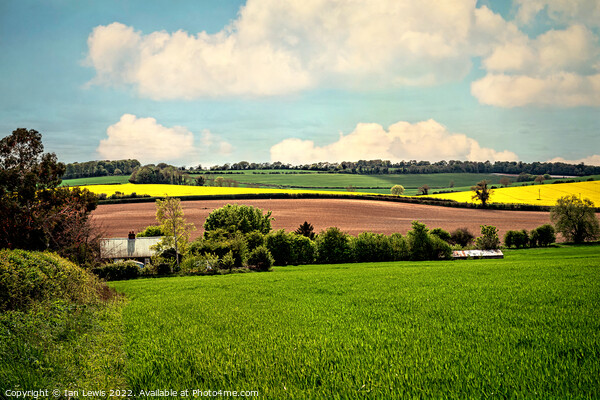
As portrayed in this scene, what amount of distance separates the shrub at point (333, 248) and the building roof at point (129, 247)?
19783mm

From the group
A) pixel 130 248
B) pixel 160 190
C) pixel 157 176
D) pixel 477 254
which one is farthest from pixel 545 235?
pixel 157 176

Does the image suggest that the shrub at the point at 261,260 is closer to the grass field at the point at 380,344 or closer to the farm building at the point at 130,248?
the farm building at the point at 130,248

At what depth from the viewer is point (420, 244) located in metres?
44.2

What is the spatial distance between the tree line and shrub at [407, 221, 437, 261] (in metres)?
112

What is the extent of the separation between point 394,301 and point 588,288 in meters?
8.06

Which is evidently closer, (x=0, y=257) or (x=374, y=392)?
(x=374, y=392)

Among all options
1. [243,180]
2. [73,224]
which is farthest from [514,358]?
[243,180]

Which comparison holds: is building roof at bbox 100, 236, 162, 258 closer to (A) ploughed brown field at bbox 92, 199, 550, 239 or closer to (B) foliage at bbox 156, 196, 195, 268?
(B) foliage at bbox 156, 196, 195, 268

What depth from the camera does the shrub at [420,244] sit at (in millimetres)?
43938

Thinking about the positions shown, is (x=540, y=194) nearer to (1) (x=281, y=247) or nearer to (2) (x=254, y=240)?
(1) (x=281, y=247)

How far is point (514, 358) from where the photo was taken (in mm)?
7699

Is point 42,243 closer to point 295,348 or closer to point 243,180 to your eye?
point 295,348

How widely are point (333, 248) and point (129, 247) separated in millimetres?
25263

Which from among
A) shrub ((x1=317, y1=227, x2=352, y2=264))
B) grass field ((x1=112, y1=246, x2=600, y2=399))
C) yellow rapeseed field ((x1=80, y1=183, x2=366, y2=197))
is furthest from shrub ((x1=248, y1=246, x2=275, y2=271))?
yellow rapeseed field ((x1=80, y1=183, x2=366, y2=197))
